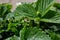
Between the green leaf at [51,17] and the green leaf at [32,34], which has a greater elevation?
the green leaf at [51,17]

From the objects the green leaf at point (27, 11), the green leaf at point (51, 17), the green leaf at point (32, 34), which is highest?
the green leaf at point (27, 11)

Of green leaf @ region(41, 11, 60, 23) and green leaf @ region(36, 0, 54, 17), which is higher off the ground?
green leaf @ region(36, 0, 54, 17)

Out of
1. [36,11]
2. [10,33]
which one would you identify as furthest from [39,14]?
[10,33]

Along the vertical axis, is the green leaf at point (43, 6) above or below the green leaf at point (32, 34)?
above

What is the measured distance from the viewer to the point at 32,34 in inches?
16.1

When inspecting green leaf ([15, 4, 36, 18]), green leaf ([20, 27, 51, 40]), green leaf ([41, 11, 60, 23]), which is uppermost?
green leaf ([15, 4, 36, 18])

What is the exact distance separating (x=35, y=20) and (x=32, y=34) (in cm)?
8

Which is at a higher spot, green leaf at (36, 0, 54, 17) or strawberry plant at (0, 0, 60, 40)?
green leaf at (36, 0, 54, 17)

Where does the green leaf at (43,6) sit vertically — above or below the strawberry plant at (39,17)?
above

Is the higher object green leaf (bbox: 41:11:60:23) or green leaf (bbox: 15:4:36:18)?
green leaf (bbox: 15:4:36:18)

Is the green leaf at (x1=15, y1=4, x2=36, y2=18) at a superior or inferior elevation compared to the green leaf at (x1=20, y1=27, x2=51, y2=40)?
superior

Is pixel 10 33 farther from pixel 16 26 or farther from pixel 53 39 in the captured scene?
pixel 53 39

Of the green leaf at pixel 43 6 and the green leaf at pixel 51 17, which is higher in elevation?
the green leaf at pixel 43 6

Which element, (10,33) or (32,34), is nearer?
(32,34)
